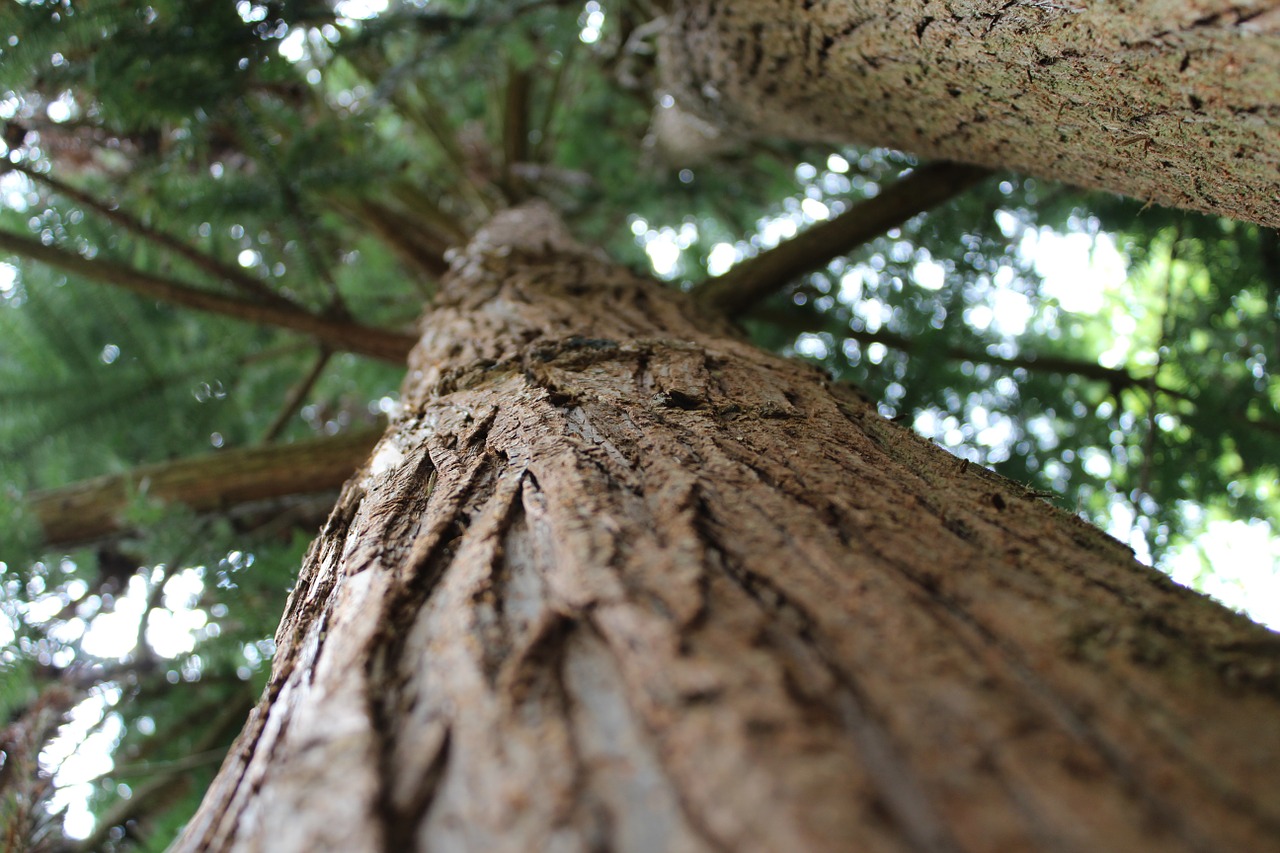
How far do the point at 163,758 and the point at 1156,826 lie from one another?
11.9 ft

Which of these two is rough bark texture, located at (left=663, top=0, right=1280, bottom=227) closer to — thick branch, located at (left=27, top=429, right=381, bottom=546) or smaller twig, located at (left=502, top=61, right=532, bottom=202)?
thick branch, located at (left=27, top=429, right=381, bottom=546)

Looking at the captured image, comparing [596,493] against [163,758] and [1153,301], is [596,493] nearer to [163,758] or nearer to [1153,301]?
[163,758]

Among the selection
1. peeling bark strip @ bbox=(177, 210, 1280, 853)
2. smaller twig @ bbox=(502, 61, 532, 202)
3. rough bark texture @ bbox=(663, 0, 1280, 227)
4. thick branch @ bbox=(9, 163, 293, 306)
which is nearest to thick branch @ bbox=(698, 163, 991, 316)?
rough bark texture @ bbox=(663, 0, 1280, 227)

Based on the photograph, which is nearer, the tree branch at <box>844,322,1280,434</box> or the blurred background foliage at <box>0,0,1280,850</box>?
the blurred background foliage at <box>0,0,1280,850</box>

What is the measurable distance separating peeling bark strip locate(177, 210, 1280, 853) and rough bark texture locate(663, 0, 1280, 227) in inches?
23.5

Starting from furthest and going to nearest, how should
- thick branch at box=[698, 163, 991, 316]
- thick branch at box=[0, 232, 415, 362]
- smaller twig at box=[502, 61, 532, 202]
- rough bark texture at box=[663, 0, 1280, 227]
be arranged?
smaller twig at box=[502, 61, 532, 202]
thick branch at box=[698, 163, 991, 316]
thick branch at box=[0, 232, 415, 362]
rough bark texture at box=[663, 0, 1280, 227]

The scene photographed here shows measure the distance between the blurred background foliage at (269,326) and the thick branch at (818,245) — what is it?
0.39 meters

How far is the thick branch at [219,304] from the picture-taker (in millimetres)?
2494

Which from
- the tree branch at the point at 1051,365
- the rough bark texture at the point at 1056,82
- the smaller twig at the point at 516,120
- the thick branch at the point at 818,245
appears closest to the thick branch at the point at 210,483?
the thick branch at the point at 818,245

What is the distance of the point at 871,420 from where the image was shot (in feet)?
4.14

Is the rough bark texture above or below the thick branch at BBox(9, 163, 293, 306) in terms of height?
below

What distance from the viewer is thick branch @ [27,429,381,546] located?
2.54m

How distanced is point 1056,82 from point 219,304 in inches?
101

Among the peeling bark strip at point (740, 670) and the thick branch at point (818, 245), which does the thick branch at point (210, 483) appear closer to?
the thick branch at point (818, 245)
